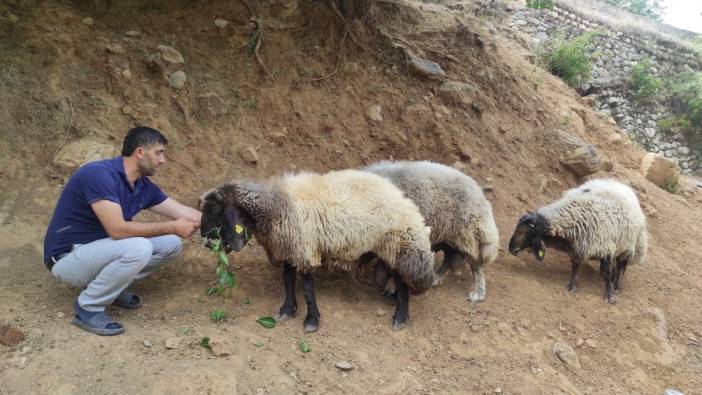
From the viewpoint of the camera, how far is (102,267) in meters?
3.90

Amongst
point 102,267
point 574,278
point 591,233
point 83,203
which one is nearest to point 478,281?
A: point 574,278

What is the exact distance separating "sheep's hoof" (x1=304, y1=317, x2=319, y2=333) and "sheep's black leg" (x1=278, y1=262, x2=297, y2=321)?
207 mm

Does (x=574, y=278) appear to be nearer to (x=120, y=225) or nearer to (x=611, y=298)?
(x=611, y=298)

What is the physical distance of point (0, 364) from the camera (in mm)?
3340

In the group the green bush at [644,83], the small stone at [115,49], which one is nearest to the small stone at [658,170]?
the green bush at [644,83]

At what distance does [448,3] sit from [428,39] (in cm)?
342

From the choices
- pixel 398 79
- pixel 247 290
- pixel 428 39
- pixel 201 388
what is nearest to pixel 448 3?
pixel 428 39

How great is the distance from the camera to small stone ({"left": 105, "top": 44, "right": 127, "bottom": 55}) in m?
6.35

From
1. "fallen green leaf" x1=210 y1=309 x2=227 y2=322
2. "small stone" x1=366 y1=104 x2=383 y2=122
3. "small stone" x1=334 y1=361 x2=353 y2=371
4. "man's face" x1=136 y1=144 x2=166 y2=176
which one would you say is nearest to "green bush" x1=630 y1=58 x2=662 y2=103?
"small stone" x1=366 y1=104 x2=383 y2=122

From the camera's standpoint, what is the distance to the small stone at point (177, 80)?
257 inches

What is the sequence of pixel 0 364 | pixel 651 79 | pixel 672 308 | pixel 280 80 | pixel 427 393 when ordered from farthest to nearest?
1. pixel 651 79
2. pixel 280 80
3. pixel 672 308
4. pixel 427 393
5. pixel 0 364

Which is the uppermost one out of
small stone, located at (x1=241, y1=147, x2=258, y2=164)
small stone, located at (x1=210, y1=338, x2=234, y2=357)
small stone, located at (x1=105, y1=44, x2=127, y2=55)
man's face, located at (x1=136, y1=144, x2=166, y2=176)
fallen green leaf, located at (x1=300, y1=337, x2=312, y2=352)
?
small stone, located at (x1=105, y1=44, x2=127, y2=55)

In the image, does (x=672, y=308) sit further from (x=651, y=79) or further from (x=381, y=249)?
(x=651, y=79)

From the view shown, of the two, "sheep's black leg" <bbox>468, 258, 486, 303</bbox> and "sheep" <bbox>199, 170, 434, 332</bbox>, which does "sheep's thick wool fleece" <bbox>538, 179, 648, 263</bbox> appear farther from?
"sheep" <bbox>199, 170, 434, 332</bbox>
